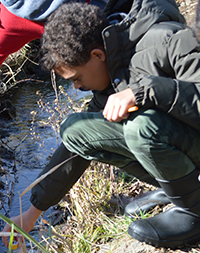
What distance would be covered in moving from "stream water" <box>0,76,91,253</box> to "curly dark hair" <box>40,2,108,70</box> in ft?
3.43

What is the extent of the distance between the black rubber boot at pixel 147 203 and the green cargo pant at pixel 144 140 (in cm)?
39

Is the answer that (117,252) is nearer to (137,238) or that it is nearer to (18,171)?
(137,238)

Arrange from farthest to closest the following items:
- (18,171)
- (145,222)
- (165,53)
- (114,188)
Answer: (18,171) → (114,188) → (145,222) → (165,53)

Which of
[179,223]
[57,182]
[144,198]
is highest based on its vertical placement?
[57,182]

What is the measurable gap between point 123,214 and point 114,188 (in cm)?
27

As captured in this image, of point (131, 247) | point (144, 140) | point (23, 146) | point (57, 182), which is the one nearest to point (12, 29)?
point (57, 182)

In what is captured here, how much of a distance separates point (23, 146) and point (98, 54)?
2198 millimetres

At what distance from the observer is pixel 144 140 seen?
1535 millimetres

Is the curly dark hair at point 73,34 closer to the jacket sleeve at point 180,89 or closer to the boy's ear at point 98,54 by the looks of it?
the boy's ear at point 98,54

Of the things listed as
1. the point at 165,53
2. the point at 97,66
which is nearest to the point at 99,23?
the point at 97,66

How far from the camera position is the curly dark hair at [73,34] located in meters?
1.79

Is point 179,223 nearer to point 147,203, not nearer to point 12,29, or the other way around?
point 147,203

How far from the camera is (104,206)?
2379 mm

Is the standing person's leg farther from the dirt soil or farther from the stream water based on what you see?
the stream water
